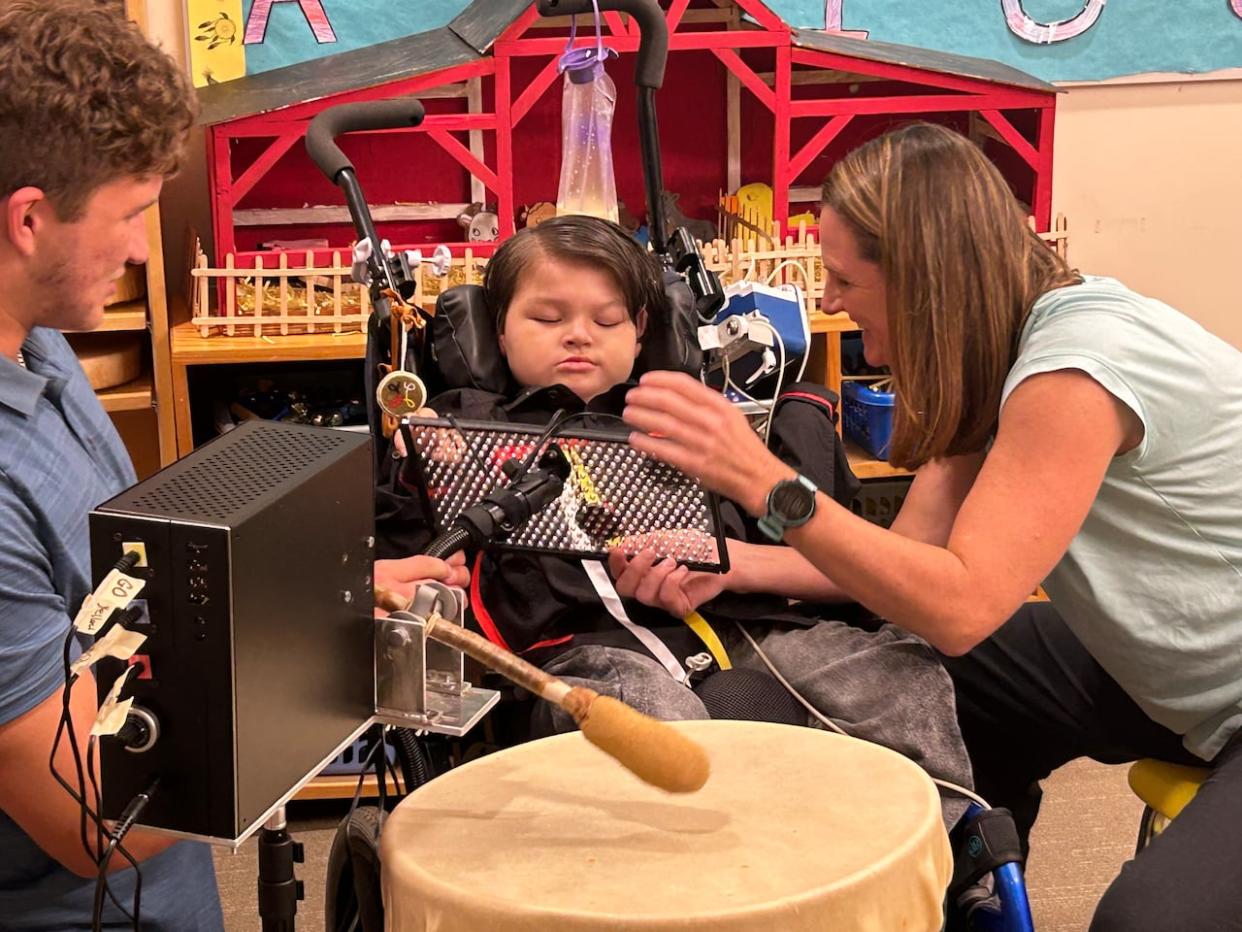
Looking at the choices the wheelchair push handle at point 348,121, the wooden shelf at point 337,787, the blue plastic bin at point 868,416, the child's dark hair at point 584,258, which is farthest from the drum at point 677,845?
the blue plastic bin at point 868,416

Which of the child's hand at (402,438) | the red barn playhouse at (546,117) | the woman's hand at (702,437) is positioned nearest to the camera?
the woman's hand at (702,437)

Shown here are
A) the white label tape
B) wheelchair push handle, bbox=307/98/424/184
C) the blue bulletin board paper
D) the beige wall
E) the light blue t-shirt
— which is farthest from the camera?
the beige wall

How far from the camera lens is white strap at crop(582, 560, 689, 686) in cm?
180

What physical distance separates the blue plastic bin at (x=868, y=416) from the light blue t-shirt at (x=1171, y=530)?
3.82ft

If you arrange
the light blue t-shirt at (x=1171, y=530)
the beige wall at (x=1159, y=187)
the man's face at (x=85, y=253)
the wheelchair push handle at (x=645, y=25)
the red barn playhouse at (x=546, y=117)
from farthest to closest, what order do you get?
Answer: the beige wall at (x=1159, y=187)
the red barn playhouse at (x=546, y=117)
the wheelchair push handle at (x=645, y=25)
the light blue t-shirt at (x=1171, y=530)
the man's face at (x=85, y=253)

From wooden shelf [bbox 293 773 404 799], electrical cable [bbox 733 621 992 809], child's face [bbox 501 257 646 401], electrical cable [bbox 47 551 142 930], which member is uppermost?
child's face [bbox 501 257 646 401]

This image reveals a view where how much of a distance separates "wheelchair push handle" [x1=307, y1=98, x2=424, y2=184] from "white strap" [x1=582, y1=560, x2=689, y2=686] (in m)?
0.64

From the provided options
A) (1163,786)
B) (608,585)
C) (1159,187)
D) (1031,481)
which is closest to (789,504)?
(1031,481)

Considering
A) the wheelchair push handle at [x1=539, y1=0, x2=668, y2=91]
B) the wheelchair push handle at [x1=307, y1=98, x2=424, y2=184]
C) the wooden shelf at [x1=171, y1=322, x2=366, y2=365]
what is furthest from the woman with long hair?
the wooden shelf at [x1=171, y1=322, x2=366, y2=365]

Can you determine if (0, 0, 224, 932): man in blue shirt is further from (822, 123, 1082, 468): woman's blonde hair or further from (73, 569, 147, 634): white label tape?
(822, 123, 1082, 468): woman's blonde hair

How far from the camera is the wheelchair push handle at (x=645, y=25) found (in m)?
2.12

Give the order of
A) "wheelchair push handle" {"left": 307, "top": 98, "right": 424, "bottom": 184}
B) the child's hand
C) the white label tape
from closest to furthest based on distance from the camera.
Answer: the white label tape
the child's hand
"wheelchair push handle" {"left": 307, "top": 98, "right": 424, "bottom": 184}

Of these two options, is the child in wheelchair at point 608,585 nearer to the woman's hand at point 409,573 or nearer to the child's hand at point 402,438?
the child's hand at point 402,438

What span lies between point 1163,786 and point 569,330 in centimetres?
97
